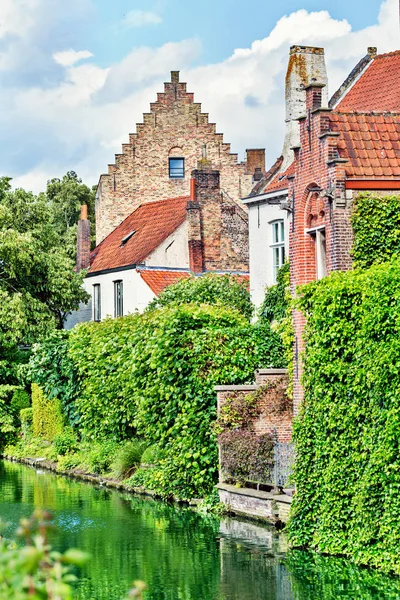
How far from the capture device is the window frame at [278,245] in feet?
112

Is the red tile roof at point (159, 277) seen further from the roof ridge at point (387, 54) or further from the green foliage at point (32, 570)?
the green foliage at point (32, 570)

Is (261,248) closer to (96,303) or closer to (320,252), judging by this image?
(96,303)

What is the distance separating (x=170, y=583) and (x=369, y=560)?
9.83 ft

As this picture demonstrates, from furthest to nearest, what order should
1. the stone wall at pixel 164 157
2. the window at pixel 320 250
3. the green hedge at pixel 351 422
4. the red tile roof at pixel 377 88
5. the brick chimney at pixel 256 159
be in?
the stone wall at pixel 164 157
the brick chimney at pixel 256 159
the red tile roof at pixel 377 88
the window at pixel 320 250
the green hedge at pixel 351 422

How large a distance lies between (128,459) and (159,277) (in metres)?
15.7

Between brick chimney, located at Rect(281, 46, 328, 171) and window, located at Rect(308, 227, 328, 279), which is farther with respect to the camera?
brick chimney, located at Rect(281, 46, 328, 171)

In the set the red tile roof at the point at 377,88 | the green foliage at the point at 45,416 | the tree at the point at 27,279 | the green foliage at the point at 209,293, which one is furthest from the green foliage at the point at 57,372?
the red tile roof at the point at 377,88

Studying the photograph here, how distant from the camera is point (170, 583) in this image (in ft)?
51.0

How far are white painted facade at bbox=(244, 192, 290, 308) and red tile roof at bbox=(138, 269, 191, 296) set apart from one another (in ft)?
25.8

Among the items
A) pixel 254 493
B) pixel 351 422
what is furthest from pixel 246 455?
pixel 351 422

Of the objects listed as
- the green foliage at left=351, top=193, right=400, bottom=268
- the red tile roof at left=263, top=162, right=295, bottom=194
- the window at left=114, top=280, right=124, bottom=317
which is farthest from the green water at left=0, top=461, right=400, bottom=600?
the window at left=114, top=280, right=124, bottom=317

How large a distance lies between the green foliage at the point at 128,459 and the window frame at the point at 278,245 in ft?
27.9

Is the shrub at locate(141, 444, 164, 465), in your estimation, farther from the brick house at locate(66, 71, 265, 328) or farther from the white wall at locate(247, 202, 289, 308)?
the brick house at locate(66, 71, 265, 328)

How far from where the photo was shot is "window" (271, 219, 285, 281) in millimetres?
34094
